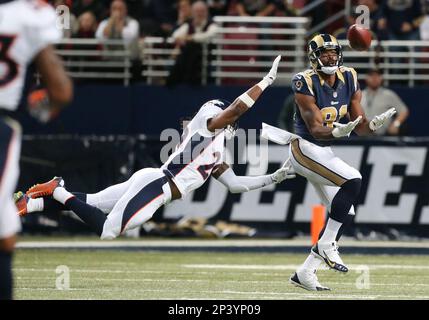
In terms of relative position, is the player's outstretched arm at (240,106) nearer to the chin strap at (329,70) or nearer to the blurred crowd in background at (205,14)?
the chin strap at (329,70)

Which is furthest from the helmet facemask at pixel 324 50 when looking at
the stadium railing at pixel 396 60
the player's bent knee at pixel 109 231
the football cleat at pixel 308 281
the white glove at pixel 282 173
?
the stadium railing at pixel 396 60

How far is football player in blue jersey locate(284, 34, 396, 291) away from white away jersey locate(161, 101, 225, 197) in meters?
0.67

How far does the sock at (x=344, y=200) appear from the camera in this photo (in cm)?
875

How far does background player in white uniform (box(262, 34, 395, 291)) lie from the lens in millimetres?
8727

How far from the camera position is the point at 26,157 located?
14.5 meters

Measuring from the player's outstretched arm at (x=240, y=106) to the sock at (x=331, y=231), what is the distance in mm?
1128

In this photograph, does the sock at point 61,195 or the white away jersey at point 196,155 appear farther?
the sock at point 61,195

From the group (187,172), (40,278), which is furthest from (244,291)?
(40,278)

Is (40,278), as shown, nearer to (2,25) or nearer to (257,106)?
(2,25)

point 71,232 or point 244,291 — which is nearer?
point 244,291

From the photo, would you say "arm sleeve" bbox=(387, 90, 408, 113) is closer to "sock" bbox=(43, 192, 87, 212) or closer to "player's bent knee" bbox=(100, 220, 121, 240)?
"sock" bbox=(43, 192, 87, 212)

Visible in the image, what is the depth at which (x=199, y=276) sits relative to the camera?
988cm

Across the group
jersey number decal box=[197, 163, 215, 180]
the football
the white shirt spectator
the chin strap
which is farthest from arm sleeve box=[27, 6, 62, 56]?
the white shirt spectator

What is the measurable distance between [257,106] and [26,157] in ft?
10.5
